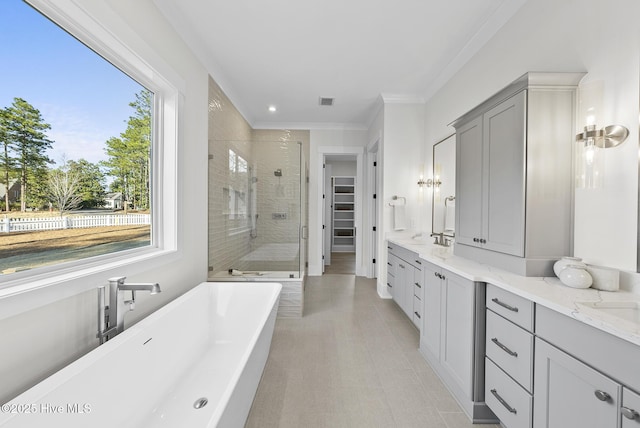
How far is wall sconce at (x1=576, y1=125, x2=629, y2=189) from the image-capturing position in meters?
1.42

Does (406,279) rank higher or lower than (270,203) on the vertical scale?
lower

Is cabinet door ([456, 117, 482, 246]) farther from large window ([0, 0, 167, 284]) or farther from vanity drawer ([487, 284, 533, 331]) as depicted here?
large window ([0, 0, 167, 284])

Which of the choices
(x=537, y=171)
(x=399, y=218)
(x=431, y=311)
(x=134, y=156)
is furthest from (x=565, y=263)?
(x=134, y=156)

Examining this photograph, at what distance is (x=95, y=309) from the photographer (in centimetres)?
154

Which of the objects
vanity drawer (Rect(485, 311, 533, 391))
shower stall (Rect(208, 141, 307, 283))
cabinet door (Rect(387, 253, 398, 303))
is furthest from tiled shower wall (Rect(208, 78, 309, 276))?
vanity drawer (Rect(485, 311, 533, 391))

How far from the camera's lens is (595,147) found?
1517mm

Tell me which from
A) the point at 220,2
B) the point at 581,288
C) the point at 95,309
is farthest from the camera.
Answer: the point at 220,2

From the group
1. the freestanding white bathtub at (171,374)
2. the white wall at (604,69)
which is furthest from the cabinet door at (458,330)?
the freestanding white bathtub at (171,374)

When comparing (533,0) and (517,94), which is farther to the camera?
(533,0)

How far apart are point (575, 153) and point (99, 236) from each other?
2.88 meters

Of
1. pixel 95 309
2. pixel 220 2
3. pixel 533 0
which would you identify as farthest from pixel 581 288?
pixel 220 2

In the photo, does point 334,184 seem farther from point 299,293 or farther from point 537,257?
point 537,257

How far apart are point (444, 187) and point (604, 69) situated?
1.81 m

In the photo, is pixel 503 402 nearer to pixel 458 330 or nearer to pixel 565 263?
pixel 458 330
